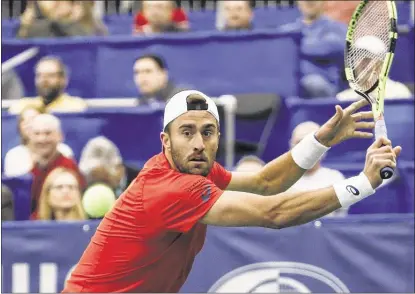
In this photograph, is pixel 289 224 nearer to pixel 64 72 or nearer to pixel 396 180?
pixel 396 180

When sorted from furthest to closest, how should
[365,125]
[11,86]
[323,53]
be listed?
[11,86] → [323,53] → [365,125]

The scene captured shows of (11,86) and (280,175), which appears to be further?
(11,86)

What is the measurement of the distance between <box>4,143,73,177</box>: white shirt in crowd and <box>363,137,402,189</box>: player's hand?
452cm

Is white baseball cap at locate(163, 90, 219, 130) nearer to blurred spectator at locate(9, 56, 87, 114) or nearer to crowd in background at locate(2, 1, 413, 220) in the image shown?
crowd in background at locate(2, 1, 413, 220)

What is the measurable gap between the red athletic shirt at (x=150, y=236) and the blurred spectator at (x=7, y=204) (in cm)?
284

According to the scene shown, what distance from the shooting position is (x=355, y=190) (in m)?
5.72

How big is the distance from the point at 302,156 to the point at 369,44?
771mm

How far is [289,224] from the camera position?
589 cm

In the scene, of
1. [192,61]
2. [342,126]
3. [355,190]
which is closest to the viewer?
[355,190]

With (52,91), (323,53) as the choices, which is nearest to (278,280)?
(323,53)

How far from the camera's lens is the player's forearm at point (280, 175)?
694cm

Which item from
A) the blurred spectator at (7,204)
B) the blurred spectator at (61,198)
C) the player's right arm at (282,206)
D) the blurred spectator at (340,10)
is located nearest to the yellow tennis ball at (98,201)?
the blurred spectator at (61,198)

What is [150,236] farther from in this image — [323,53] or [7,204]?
[323,53]

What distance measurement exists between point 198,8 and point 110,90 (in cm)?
250
